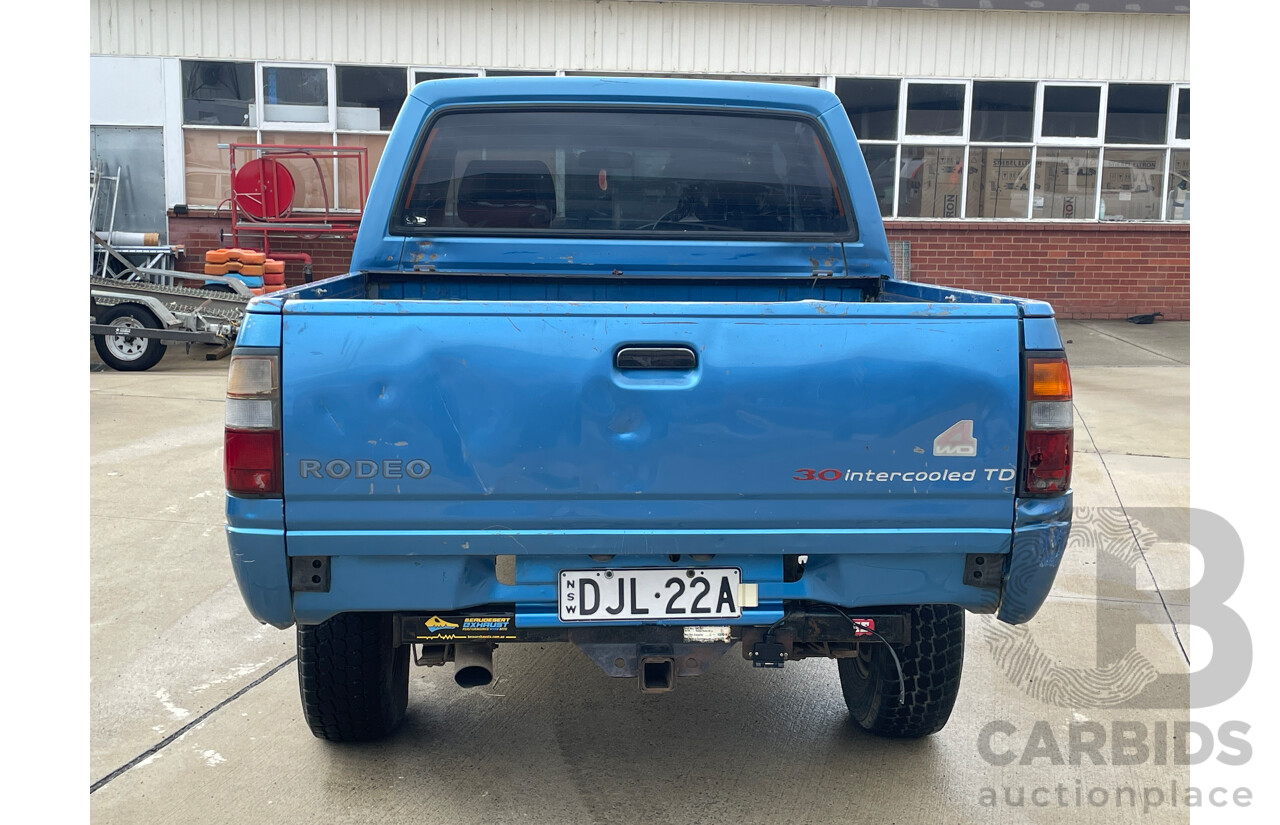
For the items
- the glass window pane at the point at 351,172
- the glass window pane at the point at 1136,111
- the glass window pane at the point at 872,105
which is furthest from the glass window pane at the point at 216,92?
the glass window pane at the point at 1136,111

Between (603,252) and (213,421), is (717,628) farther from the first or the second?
(213,421)

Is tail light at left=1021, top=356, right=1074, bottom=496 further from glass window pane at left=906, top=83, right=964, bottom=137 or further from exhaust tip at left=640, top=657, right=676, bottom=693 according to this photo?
glass window pane at left=906, top=83, right=964, bottom=137

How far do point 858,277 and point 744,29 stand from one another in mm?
10864

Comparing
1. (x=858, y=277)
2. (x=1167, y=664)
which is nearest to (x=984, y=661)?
(x=1167, y=664)

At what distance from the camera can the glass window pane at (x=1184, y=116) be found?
14.4m

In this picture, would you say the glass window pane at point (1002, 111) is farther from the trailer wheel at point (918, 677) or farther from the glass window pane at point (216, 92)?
the trailer wheel at point (918, 677)

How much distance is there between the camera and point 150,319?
36.1 ft

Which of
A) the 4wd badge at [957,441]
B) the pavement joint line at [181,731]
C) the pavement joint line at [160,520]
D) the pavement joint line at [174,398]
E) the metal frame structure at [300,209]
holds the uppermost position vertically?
the metal frame structure at [300,209]

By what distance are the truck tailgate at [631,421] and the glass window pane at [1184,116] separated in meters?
13.8

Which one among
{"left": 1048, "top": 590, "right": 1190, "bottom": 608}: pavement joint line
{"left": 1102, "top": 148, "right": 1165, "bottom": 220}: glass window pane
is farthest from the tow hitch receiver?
{"left": 1102, "top": 148, "right": 1165, "bottom": 220}: glass window pane

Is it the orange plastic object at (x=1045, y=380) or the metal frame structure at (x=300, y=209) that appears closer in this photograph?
the orange plastic object at (x=1045, y=380)

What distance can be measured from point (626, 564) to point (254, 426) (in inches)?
39.1

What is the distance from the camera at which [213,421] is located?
8.74 meters

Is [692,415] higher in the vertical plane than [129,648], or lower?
higher
